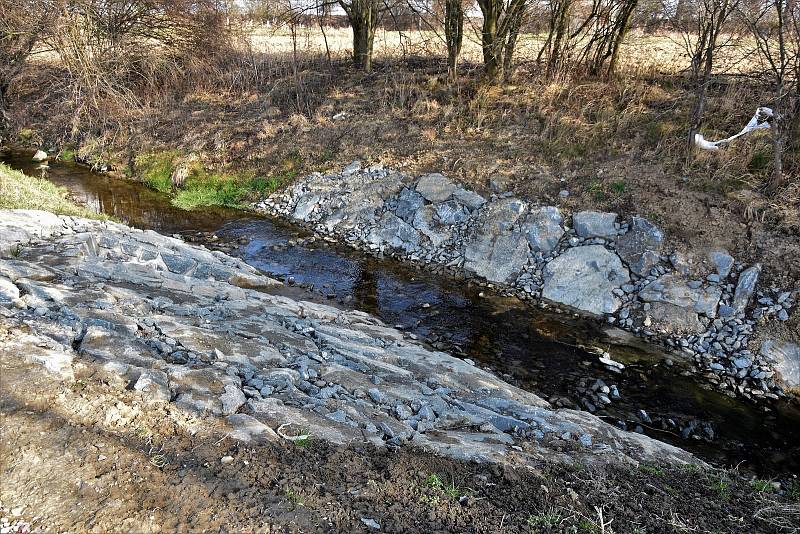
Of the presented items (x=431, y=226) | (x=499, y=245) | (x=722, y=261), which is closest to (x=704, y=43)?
(x=722, y=261)

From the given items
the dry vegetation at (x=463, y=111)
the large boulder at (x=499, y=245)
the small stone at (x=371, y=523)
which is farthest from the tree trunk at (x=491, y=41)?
the small stone at (x=371, y=523)

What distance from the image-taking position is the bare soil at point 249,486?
130 inches

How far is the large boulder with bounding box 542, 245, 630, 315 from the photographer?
10125 millimetres

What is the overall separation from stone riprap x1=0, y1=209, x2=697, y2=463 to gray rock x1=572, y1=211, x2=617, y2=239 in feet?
16.2

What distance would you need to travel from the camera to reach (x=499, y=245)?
11.6m

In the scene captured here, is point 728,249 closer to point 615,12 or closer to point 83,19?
point 615,12

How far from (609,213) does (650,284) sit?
193 centimetres

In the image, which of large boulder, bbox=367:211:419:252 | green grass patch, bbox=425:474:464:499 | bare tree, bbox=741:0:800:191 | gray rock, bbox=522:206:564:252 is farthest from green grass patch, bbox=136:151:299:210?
green grass patch, bbox=425:474:464:499

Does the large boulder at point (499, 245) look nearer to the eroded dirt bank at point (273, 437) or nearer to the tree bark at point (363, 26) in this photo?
the eroded dirt bank at point (273, 437)

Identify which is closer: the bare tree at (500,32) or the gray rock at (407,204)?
the gray rock at (407,204)

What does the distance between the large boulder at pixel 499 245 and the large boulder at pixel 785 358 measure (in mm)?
4509

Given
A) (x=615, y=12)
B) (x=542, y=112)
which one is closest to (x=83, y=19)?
(x=542, y=112)

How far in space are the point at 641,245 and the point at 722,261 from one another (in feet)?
4.70

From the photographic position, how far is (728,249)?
9.99 metres
